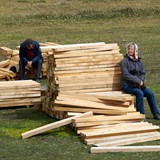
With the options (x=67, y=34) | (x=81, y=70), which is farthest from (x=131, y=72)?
(x=67, y=34)

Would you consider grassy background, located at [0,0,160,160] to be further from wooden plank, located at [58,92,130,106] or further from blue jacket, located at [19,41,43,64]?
blue jacket, located at [19,41,43,64]

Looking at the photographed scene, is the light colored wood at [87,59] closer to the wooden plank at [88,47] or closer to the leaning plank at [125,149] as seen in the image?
the wooden plank at [88,47]

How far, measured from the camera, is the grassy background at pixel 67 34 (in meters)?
11.0

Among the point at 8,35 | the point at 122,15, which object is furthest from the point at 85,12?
the point at 8,35

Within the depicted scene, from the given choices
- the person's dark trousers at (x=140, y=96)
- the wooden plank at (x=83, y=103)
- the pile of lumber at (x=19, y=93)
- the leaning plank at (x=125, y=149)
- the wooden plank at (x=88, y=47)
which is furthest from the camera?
the pile of lumber at (x=19, y=93)

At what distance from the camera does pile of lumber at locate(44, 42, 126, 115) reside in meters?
13.4

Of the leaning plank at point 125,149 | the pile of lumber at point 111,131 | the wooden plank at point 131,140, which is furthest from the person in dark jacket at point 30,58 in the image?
the leaning plank at point 125,149

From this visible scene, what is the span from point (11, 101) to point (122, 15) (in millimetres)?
22990

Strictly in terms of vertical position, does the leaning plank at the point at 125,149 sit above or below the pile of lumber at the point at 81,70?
below

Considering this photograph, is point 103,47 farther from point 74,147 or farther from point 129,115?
point 74,147

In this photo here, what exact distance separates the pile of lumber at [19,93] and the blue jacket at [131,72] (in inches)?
92.7

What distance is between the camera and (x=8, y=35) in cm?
3131

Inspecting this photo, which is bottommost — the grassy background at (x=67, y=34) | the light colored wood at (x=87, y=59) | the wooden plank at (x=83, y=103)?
the grassy background at (x=67, y=34)

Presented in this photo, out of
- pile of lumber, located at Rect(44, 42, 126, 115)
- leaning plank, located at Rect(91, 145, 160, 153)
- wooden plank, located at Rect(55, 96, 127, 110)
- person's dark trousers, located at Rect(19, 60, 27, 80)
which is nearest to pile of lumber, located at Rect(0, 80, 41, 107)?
pile of lumber, located at Rect(44, 42, 126, 115)
